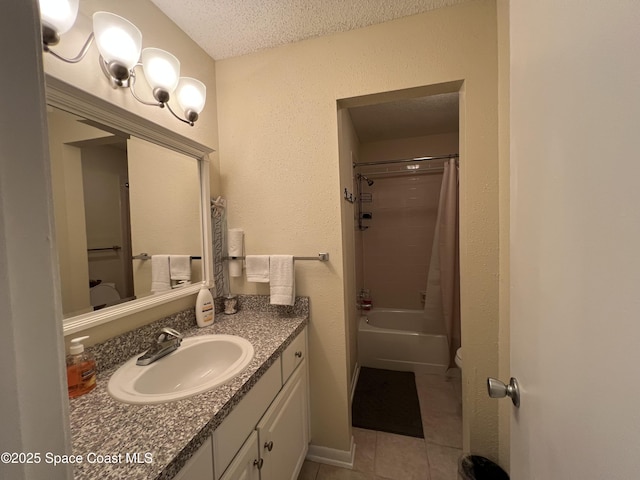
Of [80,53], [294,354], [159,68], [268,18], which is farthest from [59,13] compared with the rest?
[294,354]

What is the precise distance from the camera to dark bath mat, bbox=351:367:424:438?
5.47ft

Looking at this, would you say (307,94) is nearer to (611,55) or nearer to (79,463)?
(611,55)

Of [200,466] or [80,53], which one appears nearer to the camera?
[200,466]

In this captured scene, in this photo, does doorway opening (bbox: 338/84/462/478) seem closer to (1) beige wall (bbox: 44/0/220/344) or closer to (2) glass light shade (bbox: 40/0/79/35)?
(1) beige wall (bbox: 44/0/220/344)

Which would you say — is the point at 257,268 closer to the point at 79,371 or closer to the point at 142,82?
the point at 79,371

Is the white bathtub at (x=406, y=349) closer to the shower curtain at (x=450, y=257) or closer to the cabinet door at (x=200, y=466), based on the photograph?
the shower curtain at (x=450, y=257)

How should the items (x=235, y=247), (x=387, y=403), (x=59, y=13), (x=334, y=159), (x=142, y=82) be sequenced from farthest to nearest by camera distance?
(x=387, y=403), (x=235, y=247), (x=334, y=159), (x=142, y=82), (x=59, y=13)

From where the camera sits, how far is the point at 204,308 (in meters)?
1.27

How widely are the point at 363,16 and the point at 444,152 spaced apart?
179cm

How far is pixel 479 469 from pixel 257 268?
152cm

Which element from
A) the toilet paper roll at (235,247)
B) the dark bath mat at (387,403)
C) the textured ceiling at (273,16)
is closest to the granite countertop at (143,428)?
the toilet paper roll at (235,247)

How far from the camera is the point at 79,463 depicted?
1.69ft

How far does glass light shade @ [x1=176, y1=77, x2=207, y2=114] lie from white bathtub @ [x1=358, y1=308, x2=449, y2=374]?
222 cm

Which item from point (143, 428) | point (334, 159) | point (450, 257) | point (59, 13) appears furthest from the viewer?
point (450, 257)
